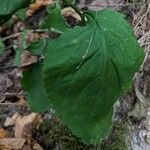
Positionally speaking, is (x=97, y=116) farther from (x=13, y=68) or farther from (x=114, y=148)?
(x=13, y=68)

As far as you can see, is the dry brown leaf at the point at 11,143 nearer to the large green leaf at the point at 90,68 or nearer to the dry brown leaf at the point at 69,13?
the large green leaf at the point at 90,68

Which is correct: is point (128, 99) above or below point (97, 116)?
below

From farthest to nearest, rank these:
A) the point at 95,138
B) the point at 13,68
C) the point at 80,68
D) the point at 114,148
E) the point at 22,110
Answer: the point at 13,68, the point at 22,110, the point at 114,148, the point at 95,138, the point at 80,68

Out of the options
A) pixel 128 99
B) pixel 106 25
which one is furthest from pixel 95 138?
pixel 128 99

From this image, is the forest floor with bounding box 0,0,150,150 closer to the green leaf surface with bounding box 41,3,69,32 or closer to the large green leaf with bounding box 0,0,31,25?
the green leaf surface with bounding box 41,3,69,32

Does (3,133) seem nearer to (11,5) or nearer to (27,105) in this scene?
(27,105)

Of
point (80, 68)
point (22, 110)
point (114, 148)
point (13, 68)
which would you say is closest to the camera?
point (80, 68)

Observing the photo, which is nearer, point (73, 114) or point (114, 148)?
point (73, 114)
